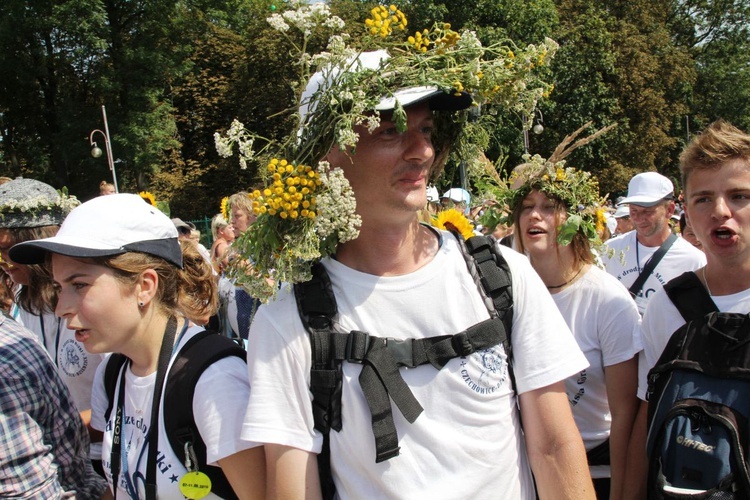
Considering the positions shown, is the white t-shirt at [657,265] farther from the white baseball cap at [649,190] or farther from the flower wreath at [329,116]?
the flower wreath at [329,116]

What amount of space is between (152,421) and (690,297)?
2.07 metres

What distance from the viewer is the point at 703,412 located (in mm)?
2051

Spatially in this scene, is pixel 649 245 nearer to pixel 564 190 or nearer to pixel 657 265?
pixel 657 265

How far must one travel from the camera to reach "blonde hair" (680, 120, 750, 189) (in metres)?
2.37

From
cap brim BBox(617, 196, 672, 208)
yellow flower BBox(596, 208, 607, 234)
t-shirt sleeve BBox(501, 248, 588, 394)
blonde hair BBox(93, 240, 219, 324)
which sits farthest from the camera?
cap brim BBox(617, 196, 672, 208)

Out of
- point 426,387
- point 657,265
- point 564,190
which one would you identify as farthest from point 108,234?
point 657,265

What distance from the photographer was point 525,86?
2.13 metres

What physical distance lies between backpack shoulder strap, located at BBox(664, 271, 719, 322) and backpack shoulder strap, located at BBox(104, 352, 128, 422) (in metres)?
2.21

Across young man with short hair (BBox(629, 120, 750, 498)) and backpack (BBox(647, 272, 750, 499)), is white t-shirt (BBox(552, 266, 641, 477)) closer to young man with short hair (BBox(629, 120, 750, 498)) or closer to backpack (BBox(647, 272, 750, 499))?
young man with short hair (BBox(629, 120, 750, 498))

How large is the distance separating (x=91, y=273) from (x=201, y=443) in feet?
2.38

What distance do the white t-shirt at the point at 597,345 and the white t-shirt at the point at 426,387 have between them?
3.57 feet

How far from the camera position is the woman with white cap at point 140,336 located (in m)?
1.99

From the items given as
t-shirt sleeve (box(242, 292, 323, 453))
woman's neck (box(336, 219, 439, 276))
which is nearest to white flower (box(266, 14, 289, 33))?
woman's neck (box(336, 219, 439, 276))

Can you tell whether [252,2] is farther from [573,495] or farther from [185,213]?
[573,495]
